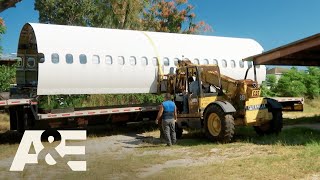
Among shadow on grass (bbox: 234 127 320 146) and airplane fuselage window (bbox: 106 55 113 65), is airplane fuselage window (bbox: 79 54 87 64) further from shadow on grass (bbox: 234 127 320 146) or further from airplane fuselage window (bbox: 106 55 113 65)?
shadow on grass (bbox: 234 127 320 146)

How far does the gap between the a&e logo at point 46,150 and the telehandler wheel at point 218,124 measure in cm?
440

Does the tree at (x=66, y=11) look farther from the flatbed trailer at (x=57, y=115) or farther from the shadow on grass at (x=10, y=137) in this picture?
the flatbed trailer at (x=57, y=115)

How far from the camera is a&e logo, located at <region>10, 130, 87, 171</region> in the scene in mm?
12145

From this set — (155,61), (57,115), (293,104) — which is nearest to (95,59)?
(155,61)

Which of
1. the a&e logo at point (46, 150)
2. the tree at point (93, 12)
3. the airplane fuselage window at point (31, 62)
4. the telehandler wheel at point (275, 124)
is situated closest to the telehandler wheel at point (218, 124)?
the telehandler wheel at point (275, 124)

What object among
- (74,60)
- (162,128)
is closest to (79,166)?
(162,128)

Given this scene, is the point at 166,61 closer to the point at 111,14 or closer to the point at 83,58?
the point at 83,58

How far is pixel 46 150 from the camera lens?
14.8m

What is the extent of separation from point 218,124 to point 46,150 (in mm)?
5948

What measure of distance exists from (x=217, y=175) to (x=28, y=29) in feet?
38.9

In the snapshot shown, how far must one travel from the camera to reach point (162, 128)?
15031 millimetres

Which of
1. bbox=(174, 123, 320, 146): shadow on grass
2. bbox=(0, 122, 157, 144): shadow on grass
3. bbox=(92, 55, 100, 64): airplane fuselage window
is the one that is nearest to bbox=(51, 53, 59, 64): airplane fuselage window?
bbox=(92, 55, 100, 64): airplane fuselage window

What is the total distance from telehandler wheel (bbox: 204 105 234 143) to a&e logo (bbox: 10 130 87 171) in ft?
14.4

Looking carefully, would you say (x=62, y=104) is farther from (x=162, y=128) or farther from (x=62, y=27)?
(x=162, y=128)
